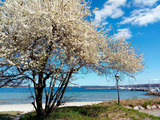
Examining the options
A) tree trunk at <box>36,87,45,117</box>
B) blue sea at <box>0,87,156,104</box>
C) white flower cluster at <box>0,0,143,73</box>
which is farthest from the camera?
blue sea at <box>0,87,156,104</box>

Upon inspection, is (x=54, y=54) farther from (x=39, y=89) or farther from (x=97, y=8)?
(x=97, y=8)

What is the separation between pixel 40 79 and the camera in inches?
267

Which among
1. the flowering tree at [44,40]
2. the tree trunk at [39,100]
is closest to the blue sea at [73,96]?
the tree trunk at [39,100]

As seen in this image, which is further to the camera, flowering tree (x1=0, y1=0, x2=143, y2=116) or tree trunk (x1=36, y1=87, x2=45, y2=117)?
tree trunk (x1=36, y1=87, x2=45, y2=117)

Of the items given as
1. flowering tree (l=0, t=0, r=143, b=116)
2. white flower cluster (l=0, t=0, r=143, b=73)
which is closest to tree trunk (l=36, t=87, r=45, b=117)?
flowering tree (l=0, t=0, r=143, b=116)

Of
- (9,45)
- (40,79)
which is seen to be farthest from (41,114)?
(9,45)

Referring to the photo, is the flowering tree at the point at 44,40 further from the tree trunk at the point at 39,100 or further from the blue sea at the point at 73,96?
the blue sea at the point at 73,96

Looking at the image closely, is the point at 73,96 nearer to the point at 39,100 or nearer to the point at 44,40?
the point at 39,100

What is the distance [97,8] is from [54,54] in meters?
3.25

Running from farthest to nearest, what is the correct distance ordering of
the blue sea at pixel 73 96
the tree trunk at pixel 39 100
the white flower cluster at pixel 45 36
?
the blue sea at pixel 73 96 < the tree trunk at pixel 39 100 < the white flower cluster at pixel 45 36

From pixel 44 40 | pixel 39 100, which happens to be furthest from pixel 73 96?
pixel 44 40

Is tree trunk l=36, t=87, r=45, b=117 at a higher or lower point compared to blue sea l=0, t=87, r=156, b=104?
higher

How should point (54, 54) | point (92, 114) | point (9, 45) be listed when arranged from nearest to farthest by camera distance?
point (9, 45)
point (54, 54)
point (92, 114)

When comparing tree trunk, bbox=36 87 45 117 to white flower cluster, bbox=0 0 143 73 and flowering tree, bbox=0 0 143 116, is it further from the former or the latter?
white flower cluster, bbox=0 0 143 73
